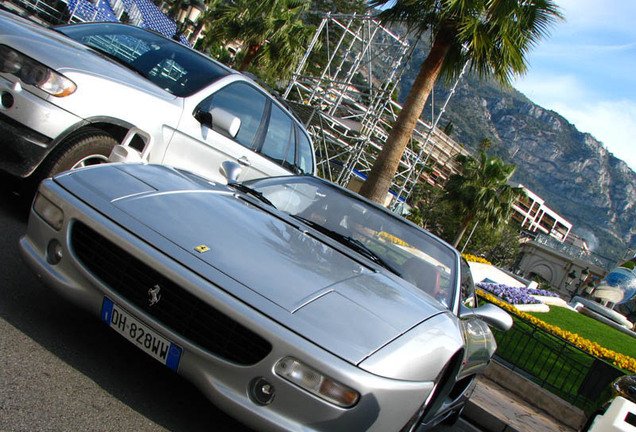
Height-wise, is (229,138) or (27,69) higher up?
(229,138)

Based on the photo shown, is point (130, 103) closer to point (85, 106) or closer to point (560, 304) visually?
point (85, 106)

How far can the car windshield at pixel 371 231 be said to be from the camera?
327 cm

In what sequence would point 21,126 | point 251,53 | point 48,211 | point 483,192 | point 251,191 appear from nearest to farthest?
point 48,211, point 251,191, point 21,126, point 251,53, point 483,192

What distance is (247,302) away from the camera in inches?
81.1

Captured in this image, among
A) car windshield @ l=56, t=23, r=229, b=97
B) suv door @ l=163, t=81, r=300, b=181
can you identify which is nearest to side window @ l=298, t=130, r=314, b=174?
suv door @ l=163, t=81, r=300, b=181

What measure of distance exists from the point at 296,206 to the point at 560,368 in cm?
673

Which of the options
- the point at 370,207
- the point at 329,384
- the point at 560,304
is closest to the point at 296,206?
the point at 370,207

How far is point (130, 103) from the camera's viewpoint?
4.05 m

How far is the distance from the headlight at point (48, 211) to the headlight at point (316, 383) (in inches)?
48.5

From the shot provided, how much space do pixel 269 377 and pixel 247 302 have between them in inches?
11.3

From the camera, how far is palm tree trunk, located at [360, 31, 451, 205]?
11391mm

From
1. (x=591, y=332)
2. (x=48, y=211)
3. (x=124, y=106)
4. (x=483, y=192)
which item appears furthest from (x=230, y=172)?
(x=483, y=192)

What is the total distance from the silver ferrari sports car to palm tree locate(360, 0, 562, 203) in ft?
28.5

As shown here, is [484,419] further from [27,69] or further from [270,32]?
[270,32]
